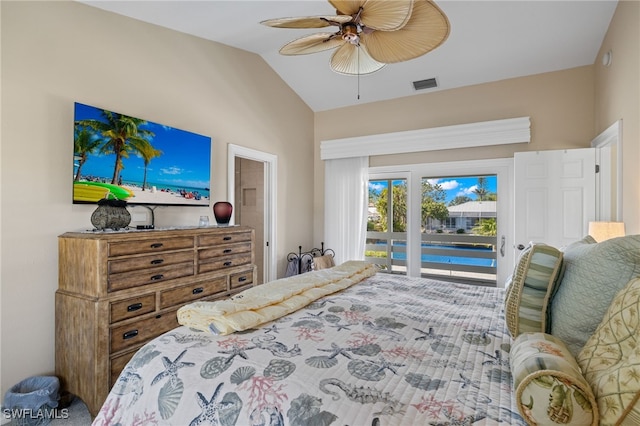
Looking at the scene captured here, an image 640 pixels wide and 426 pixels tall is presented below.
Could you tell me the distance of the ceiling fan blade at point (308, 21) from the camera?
1.92m

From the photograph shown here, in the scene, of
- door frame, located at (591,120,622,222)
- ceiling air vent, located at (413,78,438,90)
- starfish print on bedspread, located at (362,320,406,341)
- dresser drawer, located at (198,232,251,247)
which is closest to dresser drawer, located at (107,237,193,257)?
dresser drawer, located at (198,232,251,247)

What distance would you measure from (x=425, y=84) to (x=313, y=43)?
2309mm

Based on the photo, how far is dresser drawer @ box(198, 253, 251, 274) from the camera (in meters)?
2.67

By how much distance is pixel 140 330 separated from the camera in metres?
2.18

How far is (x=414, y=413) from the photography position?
2.82 feet

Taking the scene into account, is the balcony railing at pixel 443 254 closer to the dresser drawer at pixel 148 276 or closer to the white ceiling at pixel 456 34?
the white ceiling at pixel 456 34

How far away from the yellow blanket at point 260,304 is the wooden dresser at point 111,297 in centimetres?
84

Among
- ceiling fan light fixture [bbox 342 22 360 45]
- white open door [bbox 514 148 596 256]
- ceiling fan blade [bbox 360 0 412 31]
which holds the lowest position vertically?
white open door [bbox 514 148 596 256]

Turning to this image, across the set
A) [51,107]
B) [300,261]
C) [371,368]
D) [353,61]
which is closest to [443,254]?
[300,261]

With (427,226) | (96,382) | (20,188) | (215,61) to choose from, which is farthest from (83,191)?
(427,226)

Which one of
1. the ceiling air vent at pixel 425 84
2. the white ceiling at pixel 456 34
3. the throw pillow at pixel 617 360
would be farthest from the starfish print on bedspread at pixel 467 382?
the ceiling air vent at pixel 425 84

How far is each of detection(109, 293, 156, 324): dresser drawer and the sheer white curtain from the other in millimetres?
2880

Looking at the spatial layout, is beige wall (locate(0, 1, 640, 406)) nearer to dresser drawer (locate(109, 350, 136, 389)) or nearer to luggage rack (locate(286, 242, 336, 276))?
luggage rack (locate(286, 242, 336, 276))

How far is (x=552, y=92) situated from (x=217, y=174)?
151 inches
